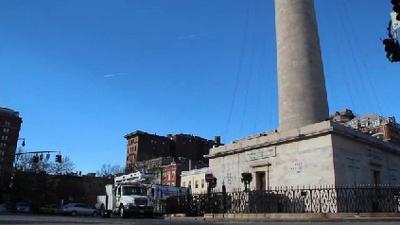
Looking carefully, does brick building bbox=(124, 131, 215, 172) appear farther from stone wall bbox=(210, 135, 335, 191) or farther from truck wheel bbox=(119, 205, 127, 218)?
stone wall bbox=(210, 135, 335, 191)

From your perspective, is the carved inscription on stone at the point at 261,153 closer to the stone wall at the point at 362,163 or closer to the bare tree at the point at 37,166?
the stone wall at the point at 362,163

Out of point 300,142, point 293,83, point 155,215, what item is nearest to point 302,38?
point 293,83

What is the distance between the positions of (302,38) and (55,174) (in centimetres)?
7551

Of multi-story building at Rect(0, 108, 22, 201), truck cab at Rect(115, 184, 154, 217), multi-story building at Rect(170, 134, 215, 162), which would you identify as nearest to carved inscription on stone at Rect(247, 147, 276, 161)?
truck cab at Rect(115, 184, 154, 217)

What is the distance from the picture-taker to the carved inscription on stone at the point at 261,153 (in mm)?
30944

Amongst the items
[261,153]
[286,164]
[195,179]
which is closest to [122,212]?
[261,153]

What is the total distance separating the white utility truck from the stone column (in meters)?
12.7

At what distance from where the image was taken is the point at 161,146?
157625 millimetres

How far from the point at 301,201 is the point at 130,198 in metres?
15.9

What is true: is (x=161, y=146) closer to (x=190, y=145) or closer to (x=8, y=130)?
(x=190, y=145)

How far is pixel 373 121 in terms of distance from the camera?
110 metres

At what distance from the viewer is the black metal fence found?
25.1 m

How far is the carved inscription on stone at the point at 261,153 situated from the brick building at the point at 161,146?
11553 centimetres

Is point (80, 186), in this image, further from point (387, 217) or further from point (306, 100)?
point (387, 217)
